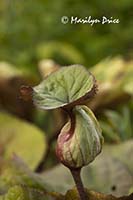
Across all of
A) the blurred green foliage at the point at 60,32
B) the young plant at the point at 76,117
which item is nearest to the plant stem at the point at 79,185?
the young plant at the point at 76,117

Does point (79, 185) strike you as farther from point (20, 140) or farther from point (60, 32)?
point (60, 32)

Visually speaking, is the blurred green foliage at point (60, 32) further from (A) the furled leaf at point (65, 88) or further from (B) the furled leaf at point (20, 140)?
(A) the furled leaf at point (65, 88)

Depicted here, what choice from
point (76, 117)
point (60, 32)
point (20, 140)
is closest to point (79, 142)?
point (76, 117)

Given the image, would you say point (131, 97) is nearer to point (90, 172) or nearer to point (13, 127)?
point (13, 127)

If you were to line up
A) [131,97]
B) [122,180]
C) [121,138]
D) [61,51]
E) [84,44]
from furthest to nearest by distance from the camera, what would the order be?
[84,44] → [61,51] → [131,97] → [121,138] → [122,180]

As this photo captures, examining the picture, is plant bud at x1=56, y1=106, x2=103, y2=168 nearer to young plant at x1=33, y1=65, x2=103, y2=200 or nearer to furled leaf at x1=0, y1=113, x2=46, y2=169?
young plant at x1=33, y1=65, x2=103, y2=200

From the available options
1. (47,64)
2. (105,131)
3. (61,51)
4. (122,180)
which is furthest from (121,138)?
(61,51)
